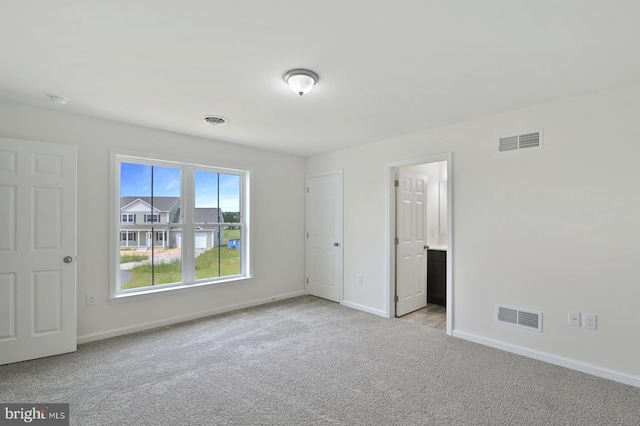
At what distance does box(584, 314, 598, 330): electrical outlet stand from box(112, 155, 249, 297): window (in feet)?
13.1

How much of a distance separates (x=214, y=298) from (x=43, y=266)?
193cm

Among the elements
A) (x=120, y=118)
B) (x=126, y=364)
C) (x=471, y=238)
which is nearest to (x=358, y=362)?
(x=471, y=238)

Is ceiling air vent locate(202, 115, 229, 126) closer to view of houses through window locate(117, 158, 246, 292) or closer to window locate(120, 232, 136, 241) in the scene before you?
view of houses through window locate(117, 158, 246, 292)

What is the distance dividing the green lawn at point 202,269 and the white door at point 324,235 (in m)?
1.27

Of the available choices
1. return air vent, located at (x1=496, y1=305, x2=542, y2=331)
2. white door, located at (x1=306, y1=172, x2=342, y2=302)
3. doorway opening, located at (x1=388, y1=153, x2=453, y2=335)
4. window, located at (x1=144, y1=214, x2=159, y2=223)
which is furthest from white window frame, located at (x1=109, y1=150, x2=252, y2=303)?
return air vent, located at (x1=496, y1=305, x2=542, y2=331)

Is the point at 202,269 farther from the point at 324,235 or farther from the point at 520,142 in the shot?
the point at 520,142

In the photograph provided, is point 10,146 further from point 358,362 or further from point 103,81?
point 358,362

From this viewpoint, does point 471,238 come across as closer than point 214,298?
Yes

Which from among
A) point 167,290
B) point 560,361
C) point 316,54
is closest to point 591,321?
point 560,361

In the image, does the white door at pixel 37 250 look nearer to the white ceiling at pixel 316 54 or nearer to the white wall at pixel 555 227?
the white ceiling at pixel 316 54

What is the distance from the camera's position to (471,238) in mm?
3457

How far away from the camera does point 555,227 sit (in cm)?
291

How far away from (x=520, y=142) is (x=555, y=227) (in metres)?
0.88

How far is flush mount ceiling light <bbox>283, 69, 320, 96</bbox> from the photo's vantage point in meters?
2.36
